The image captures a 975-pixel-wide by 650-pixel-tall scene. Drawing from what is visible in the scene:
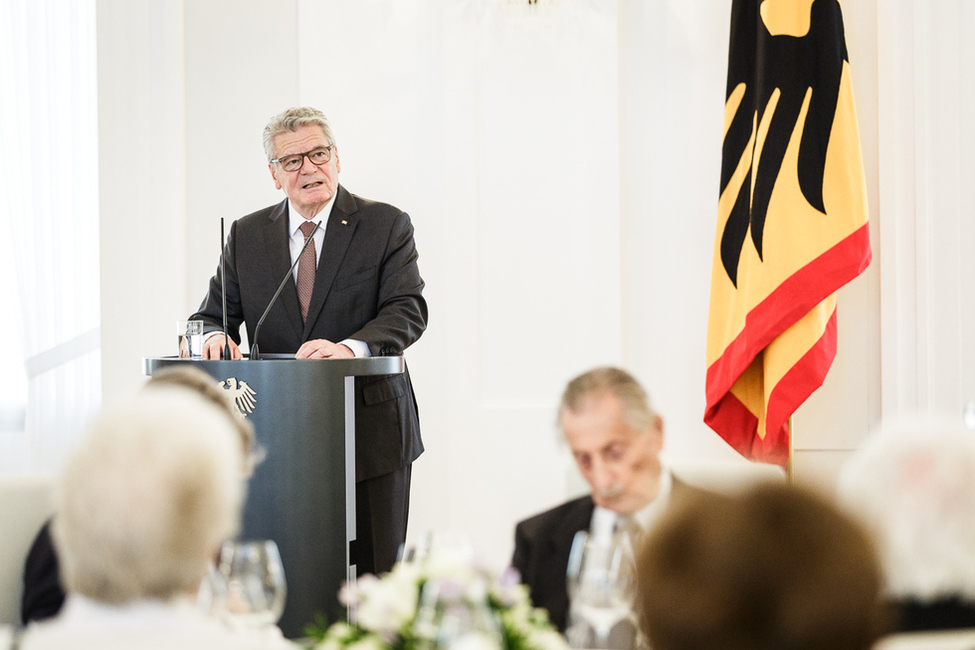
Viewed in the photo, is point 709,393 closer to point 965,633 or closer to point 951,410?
point 951,410

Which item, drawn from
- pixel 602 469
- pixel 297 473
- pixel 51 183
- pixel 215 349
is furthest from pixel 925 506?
pixel 51 183

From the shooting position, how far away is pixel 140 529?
122 cm

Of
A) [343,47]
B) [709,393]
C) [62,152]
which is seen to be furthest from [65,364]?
[709,393]

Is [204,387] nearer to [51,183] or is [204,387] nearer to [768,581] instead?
[768,581]

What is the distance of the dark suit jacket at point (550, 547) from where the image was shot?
1945 mm

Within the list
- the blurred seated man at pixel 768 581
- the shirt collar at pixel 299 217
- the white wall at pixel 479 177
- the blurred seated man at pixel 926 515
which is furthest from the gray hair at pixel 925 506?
the white wall at pixel 479 177

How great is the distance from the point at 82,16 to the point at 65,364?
1.84 m

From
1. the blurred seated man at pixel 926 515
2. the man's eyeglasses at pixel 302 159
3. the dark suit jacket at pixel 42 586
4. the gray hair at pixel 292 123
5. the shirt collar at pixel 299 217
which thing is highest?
the gray hair at pixel 292 123

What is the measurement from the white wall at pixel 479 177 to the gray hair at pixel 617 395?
260 centimetres

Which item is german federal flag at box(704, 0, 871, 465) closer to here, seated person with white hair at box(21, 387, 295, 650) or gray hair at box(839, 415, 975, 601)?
gray hair at box(839, 415, 975, 601)

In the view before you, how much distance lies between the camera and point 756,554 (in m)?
0.93

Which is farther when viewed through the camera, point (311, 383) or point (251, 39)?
point (251, 39)

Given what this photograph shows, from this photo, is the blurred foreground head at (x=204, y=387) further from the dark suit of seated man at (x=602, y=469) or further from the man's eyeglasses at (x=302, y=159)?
the man's eyeglasses at (x=302, y=159)

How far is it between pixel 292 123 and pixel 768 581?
3039 mm
